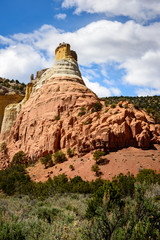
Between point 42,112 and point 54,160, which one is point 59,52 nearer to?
point 42,112

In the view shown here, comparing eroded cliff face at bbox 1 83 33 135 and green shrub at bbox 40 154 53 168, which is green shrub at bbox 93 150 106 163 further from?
eroded cliff face at bbox 1 83 33 135

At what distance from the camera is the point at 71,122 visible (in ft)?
89.8

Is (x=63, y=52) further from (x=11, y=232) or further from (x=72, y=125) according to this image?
(x=11, y=232)

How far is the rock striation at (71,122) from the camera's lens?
23609 millimetres

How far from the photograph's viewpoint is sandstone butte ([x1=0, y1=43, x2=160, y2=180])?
23.5 metres

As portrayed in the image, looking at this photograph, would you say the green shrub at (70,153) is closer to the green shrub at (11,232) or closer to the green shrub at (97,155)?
the green shrub at (97,155)

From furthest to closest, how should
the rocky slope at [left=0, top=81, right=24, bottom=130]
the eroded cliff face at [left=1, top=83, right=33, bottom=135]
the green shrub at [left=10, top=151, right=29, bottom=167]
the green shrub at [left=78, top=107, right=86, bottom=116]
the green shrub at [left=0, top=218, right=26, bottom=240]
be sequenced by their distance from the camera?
the rocky slope at [left=0, top=81, right=24, bottom=130], the eroded cliff face at [left=1, top=83, right=33, bottom=135], the green shrub at [left=10, top=151, right=29, bottom=167], the green shrub at [left=78, top=107, right=86, bottom=116], the green shrub at [left=0, top=218, right=26, bottom=240]

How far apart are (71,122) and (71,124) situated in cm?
29

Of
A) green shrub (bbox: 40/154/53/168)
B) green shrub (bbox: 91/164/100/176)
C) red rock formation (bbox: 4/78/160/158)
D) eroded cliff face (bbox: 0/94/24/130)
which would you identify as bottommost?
green shrub (bbox: 91/164/100/176)

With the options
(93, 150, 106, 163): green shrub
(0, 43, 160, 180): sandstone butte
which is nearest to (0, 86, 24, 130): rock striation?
(0, 43, 160, 180): sandstone butte

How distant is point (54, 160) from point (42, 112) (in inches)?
361

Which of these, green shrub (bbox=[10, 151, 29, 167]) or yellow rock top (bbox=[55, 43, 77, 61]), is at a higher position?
yellow rock top (bbox=[55, 43, 77, 61])

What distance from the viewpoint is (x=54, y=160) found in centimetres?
2466

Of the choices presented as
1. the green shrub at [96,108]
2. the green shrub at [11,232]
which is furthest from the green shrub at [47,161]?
the green shrub at [11,232]
